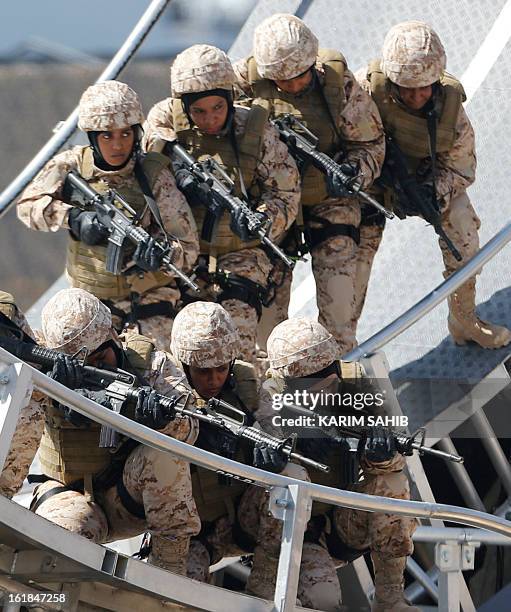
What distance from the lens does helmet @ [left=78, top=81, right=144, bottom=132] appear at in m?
6.77

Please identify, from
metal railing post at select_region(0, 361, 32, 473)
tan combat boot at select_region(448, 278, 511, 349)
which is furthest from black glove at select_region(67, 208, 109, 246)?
metal railing post at select_region(0, 361, 32, 473)

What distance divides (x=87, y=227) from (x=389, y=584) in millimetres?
1778

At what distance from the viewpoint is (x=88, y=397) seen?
565 cm

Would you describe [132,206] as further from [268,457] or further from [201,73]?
[268,457]

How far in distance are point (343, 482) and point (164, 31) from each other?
14.5 feet

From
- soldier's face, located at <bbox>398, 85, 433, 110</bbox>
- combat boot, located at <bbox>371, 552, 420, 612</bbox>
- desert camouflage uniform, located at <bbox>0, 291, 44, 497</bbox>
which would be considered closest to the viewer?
desert camouflage uniform, located at <bbox>0, 291, 44, 497</bbox>

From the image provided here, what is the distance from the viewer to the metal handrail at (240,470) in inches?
194

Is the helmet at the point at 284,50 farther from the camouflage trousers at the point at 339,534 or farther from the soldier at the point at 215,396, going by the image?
the camouflage trousers at the point at 339,534

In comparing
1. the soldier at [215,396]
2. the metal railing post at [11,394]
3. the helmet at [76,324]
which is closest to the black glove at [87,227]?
the soldier at [215,396]

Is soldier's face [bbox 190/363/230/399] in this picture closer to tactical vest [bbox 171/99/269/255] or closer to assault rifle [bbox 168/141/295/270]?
assault rifle [bbox 168/141/295/270]

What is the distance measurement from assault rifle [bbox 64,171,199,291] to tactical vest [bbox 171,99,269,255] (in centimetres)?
37

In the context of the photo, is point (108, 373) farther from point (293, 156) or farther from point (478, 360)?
point (478, 360)

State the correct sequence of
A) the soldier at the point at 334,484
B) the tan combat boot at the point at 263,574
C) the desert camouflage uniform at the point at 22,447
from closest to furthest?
the desert camouflage uniform at the point at 22,447, the tan combat boot at the point at 263,574, the soldier at the point at 334,484

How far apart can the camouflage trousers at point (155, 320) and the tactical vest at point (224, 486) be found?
82 cm
